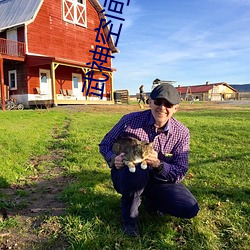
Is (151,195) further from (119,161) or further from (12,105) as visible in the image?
(12,105)

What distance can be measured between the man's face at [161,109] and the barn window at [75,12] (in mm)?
21999

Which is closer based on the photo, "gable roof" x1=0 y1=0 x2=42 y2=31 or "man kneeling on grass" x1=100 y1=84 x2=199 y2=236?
"man kneeling on grass" x1=100 y1=84 x2=199 y2=236

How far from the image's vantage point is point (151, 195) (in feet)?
10.2

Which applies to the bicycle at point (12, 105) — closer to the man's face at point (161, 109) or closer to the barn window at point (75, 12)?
the barn window at point (75, 12)

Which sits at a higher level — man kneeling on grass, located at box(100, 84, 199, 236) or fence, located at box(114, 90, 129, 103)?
fence, located at box(114, 90, 129, 103)

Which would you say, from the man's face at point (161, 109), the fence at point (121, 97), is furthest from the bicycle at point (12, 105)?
the man's face at point (161, 109)

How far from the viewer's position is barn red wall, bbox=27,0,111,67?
20828 millimetres

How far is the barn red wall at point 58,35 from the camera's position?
20828mm

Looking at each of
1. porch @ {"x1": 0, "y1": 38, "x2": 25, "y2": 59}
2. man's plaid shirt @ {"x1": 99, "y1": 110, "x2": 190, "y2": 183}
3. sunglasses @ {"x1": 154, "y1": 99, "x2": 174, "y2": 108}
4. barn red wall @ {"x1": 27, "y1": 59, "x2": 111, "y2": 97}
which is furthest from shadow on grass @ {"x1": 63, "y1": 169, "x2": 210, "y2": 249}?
barn red wall @ {"x1": 27, "y1": 59, "x2": 111, "y2": 97}

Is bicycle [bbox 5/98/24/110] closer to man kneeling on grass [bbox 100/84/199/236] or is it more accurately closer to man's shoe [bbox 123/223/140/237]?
man kneeling on grass [bbox 100/84/199/236]

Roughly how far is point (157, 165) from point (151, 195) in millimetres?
459

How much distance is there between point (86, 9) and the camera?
24.5 meters

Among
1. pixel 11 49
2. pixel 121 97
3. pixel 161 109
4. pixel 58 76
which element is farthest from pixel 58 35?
pixel 161 109

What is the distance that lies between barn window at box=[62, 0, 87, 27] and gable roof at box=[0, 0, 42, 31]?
242 centimetres
